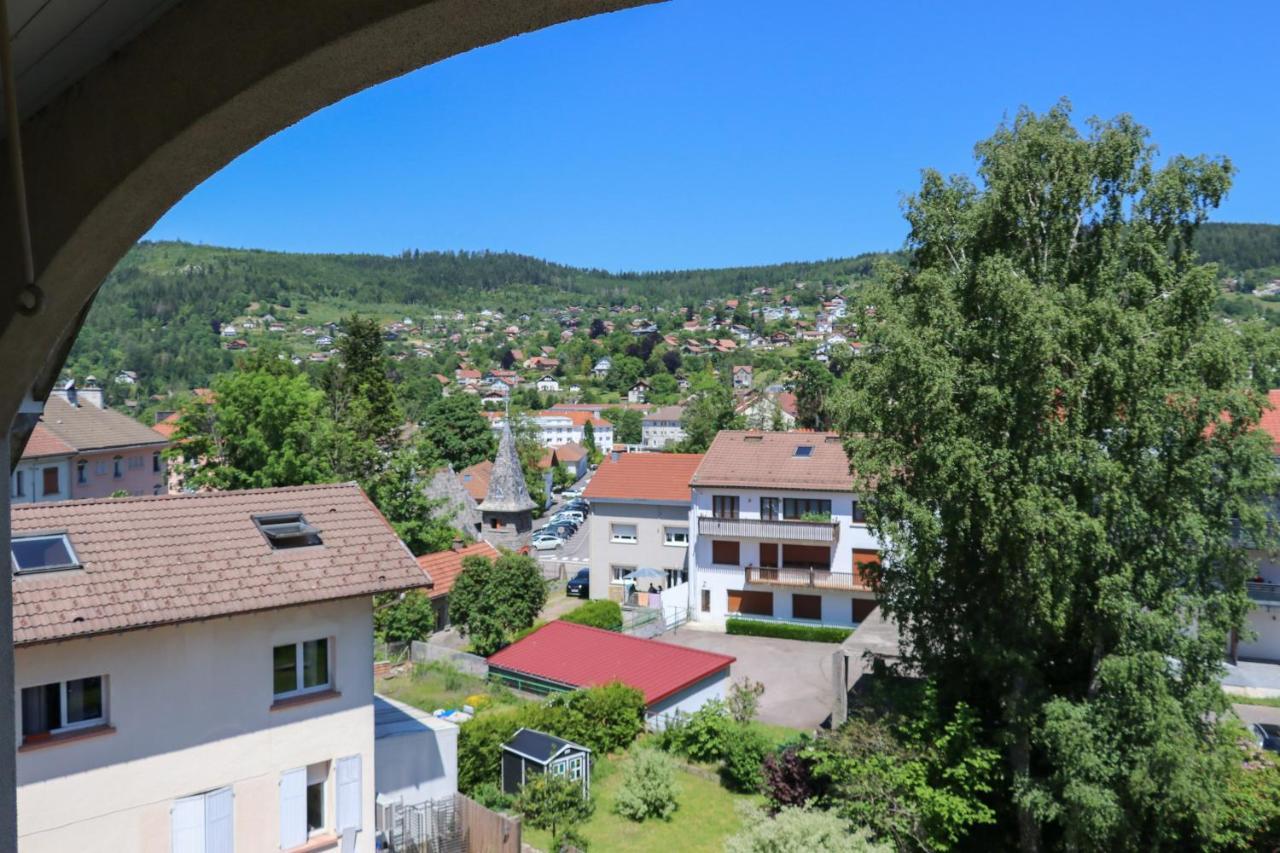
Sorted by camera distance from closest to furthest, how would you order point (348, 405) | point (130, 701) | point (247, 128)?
point (247, 128) → point (130, 701) → point (348, 405)

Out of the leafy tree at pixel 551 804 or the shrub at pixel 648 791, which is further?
the shrub at pixel 648 791

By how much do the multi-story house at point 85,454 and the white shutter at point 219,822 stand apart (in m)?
26.7

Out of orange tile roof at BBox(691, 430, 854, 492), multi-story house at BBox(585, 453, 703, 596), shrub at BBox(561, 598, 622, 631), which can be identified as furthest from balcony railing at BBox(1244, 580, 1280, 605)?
shrub at BBox(561, 598, 622, 631)

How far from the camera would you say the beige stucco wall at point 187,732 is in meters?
10.8

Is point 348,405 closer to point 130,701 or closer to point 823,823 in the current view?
point 130,701

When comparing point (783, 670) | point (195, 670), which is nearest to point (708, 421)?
point (783, 670)

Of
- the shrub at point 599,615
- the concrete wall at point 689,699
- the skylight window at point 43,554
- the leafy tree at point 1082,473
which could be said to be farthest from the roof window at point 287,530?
the shrub at point 599,615

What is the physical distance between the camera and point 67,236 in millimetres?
1664

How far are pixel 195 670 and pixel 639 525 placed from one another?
24.9 m

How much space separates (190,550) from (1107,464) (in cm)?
1386

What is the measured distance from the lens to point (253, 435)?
1015 inches

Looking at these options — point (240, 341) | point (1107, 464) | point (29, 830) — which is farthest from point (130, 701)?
point (240, 341)

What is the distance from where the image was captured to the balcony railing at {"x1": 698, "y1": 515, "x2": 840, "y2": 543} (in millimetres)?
31000

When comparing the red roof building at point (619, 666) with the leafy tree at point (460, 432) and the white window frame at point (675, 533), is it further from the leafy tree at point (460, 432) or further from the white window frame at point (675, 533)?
the leafy tree at point (460, 432)
